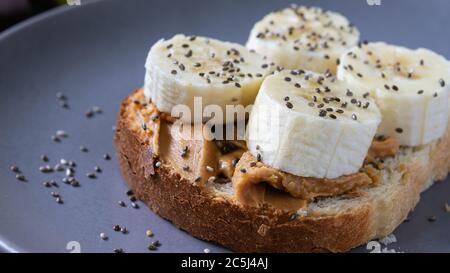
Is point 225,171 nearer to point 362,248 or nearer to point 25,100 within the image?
point 362,248

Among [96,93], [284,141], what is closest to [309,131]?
[284,141]

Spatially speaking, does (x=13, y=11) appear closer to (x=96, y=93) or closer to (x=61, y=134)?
(x=96, y=93)

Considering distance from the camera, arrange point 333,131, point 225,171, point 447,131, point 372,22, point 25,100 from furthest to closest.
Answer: point 372,22 → point 25,100 → point 447,131 → point 225,171 → point 333,131

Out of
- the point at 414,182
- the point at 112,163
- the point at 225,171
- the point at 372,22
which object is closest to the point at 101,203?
the point at 112,163

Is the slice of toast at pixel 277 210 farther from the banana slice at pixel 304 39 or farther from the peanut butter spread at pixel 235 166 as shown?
the banana slice at pixel 304 39

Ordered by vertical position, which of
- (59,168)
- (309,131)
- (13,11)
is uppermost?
(309,131)

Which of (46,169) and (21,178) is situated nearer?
(21,178)

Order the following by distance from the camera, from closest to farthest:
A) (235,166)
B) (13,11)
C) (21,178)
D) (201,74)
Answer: (235,166) → (201,74) → (21,178) → (13,11)
